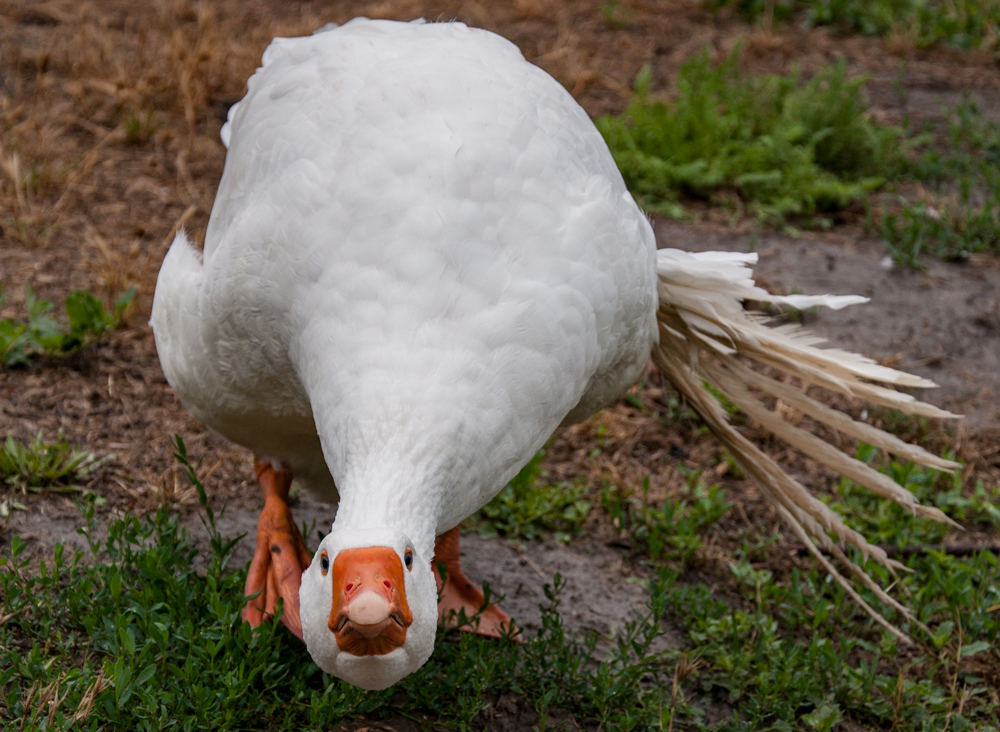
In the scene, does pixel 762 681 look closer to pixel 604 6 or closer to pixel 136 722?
pixel 136 722

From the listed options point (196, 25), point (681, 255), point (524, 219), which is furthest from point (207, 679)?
point (196, 25)

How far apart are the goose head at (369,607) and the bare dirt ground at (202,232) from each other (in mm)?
1417

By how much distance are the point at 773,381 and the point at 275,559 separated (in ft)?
5.76

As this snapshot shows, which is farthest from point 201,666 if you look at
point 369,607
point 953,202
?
point 953,202

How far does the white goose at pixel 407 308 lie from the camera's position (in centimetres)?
217

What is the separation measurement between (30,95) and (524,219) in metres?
4.69

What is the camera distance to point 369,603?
1893 millimetres

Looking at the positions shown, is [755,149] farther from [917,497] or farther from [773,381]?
[773,381]

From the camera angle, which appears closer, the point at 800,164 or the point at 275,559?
the point at 275,559

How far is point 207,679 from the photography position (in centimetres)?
267

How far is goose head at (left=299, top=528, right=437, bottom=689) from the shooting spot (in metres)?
1.92

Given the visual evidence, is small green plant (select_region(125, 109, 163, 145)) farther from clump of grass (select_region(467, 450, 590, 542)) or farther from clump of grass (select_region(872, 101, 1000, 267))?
clump of grass (select_region(872, 101, 1000, 267))

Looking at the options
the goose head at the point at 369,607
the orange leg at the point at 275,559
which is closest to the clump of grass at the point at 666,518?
the orange leg at the point at 275,559

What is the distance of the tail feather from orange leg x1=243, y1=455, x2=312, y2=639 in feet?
4.44
